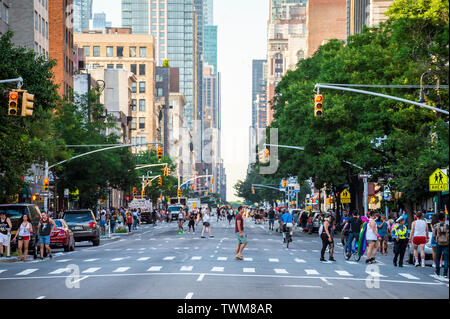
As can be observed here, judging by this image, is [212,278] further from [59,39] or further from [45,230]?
[59,39]

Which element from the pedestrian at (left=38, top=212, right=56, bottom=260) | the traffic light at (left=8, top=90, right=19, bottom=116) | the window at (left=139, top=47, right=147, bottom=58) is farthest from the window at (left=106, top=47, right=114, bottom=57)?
the traffic light at (left=8, top=90, right=19, bottom=116)

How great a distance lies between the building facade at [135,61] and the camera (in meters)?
163

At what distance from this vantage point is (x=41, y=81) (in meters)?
36.8

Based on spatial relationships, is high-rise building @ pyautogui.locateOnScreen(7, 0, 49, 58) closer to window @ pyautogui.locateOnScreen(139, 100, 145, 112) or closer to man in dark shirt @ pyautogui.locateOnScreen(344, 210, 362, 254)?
man in dark shirt @ pyautogui.locateOnScreen(344, 210, 362, 254)

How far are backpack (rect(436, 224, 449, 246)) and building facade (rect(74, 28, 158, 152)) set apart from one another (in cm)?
13742

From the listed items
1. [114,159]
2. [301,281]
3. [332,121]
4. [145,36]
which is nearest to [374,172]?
[332,121]

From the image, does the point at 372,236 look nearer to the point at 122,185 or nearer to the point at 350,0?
the point at 122,185

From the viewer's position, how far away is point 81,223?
145 feet

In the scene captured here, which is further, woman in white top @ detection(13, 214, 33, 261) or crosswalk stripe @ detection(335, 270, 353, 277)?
woman in white top @ detection(13, 214, 33, 261)

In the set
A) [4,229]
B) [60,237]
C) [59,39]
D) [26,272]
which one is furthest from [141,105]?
[26,272]

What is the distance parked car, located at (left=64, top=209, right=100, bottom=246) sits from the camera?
144 feet

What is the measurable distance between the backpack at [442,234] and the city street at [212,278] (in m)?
1.13

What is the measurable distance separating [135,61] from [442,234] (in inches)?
5686
